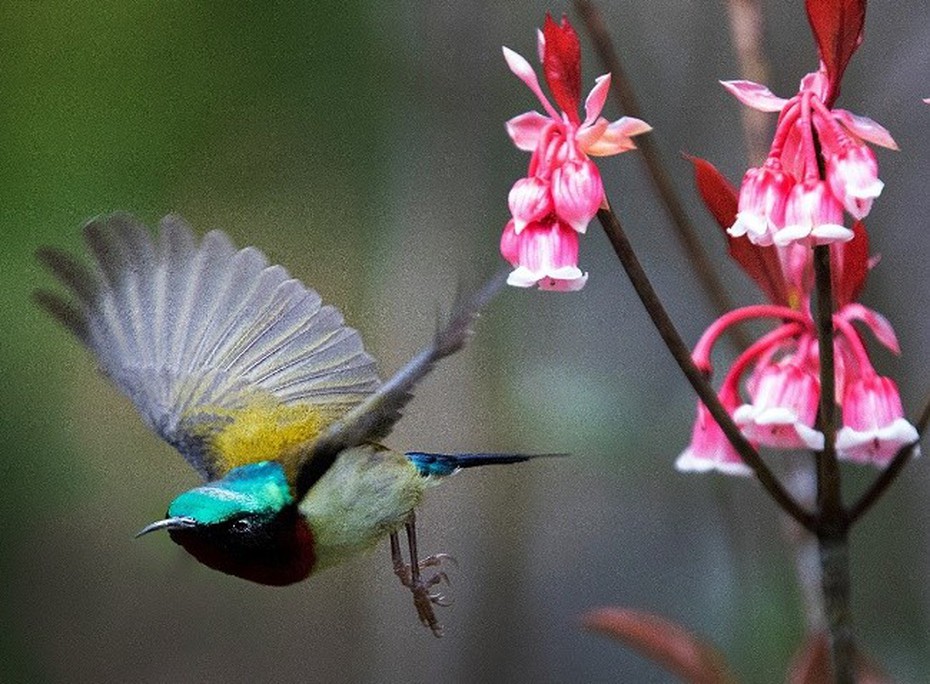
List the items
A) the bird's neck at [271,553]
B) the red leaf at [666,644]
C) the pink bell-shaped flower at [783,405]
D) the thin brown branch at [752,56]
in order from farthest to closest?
the thin brown branch at [752,56], the red leaf at [666,644], the pink bell-shaped flower at [783,405], the bird's neck at [271,553]

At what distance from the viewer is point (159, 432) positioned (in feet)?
4.30

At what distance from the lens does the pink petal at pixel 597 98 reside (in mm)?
979

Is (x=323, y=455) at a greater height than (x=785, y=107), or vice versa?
(x=785, y=107)

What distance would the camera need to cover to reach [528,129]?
1.03 m

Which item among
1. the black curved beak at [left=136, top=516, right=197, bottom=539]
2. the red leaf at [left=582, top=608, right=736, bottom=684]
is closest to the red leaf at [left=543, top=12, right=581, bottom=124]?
the black curved beak at [left=136, top=516, right=197, bottom=539]

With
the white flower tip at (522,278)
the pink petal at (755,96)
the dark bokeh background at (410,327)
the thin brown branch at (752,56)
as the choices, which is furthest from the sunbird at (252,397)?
the dark bokeh background at (410,327)

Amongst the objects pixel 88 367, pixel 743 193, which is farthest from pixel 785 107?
pixel 88 367

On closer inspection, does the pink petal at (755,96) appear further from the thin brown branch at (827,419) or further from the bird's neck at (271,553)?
the bird's neck at (271,553)

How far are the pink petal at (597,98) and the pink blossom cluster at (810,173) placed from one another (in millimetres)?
97

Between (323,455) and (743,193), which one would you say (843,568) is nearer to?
(743,193)

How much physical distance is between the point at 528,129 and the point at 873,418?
0.40 meters

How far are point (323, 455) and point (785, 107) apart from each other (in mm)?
488

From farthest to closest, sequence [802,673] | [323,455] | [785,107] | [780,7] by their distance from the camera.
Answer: [780,7] → [802,673] → [323,455] → [785,107]

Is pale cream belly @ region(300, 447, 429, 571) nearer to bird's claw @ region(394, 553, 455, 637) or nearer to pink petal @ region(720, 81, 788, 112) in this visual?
bird's claw @ region(394, 553, 455, 637)
